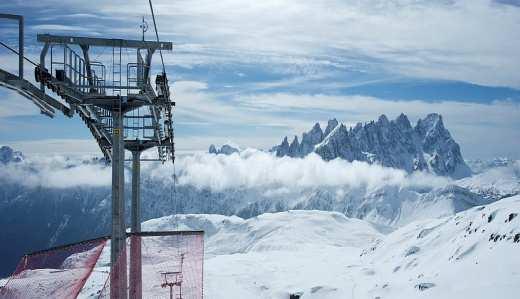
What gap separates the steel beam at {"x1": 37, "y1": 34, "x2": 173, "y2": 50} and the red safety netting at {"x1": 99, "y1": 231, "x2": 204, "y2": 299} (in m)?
6.19

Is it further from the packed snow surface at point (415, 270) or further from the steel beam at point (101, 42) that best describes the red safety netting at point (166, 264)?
the steel beam at point (101, 42)

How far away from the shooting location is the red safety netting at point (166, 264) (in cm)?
2133

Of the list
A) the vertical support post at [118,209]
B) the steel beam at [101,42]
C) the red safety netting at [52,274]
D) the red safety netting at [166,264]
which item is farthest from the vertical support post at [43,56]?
the red safety netting at [166,264]

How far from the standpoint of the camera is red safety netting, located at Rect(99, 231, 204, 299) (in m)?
21.3

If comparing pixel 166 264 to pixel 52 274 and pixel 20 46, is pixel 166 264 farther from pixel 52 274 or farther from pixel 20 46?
pixel 20 46

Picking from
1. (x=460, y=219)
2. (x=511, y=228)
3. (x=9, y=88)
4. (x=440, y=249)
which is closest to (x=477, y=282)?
(x=511, y=228)

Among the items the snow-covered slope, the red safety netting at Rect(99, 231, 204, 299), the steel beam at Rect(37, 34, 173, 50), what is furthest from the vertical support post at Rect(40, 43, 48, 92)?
the snow-covered slope

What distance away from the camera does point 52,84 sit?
17125mm

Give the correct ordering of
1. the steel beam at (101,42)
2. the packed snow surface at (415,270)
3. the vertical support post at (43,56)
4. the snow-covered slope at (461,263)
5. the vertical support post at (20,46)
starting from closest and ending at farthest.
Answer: the vertical support post at (20,46)
the vertical support post at (43,56)
the steel beam at (101,42)
the snow-covered slope at (461,263)
the packed snow surface at (415,270)

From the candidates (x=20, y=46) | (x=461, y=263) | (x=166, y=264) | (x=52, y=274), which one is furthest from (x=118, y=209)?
(x=461, y=263)

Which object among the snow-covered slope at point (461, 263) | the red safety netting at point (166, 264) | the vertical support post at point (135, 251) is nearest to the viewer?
the red safety netting at point (166, 264)

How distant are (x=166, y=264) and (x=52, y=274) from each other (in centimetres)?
607

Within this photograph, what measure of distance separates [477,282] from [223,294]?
3418 cm

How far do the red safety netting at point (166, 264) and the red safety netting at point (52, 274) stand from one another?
5.90 ft
